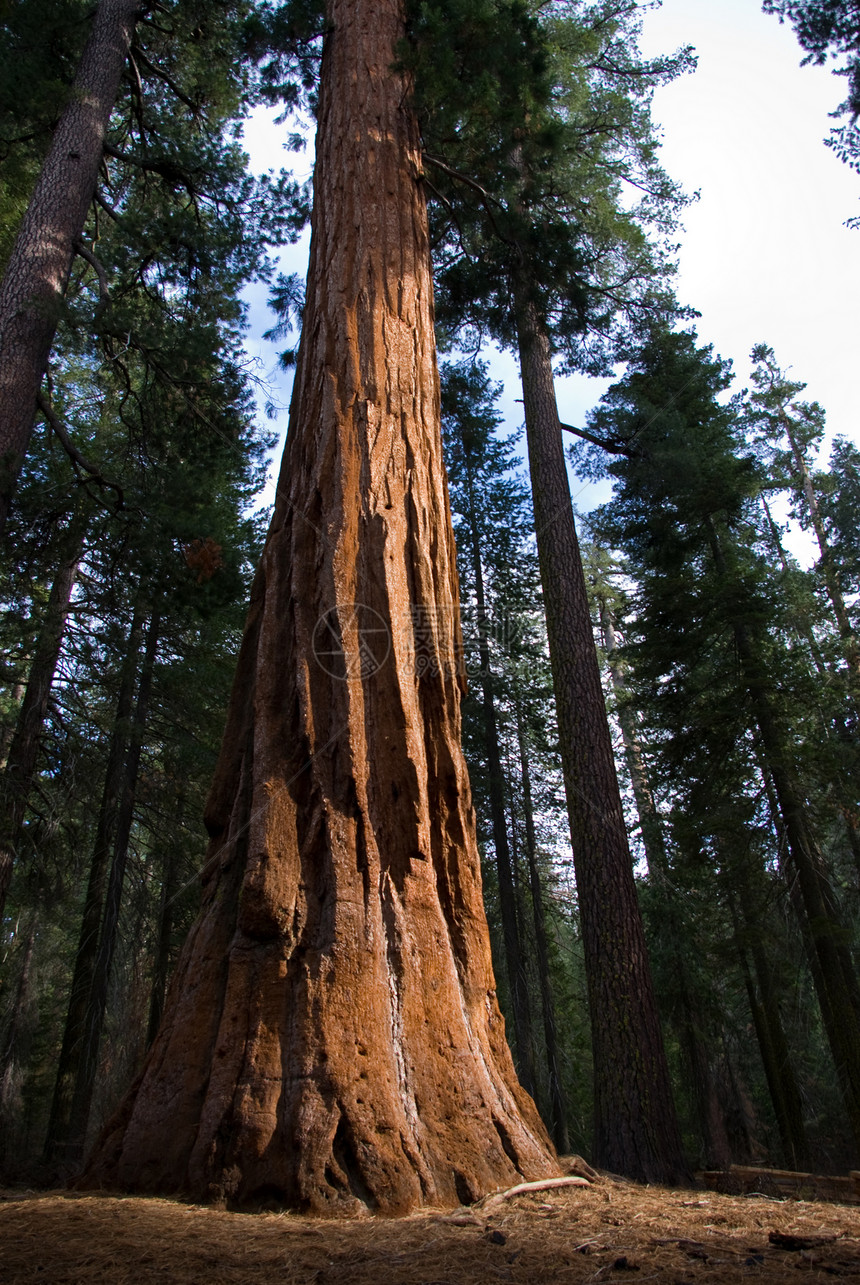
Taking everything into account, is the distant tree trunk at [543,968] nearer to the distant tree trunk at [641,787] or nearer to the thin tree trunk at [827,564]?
the distant tree trunk at [641,787]

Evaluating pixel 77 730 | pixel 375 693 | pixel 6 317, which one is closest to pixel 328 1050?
pixel 375 693

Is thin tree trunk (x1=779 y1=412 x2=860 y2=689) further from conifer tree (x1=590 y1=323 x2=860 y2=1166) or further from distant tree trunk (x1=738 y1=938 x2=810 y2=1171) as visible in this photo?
distant tree trunk (x1=738 y1=938 x2=810 y2=1171)

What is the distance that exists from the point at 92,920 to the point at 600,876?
7995 mm

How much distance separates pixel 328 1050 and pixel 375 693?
1392 millimetres

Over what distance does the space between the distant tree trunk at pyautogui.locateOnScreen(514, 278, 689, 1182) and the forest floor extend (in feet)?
15.0

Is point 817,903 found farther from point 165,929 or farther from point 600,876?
point 165,929

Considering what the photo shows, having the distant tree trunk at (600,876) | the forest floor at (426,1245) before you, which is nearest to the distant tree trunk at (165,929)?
the distant tree trunk at (600,876)

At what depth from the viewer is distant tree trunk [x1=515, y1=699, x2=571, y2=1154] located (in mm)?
12102

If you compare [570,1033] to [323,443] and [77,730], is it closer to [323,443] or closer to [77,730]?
[77,730]

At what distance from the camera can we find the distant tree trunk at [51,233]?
5.94 metres

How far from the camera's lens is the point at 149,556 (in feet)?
22.9

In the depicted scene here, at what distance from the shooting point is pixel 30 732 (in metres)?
9.12

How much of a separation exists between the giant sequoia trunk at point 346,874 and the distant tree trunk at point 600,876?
428cm

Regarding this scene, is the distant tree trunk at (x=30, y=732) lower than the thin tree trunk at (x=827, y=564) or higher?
lower
